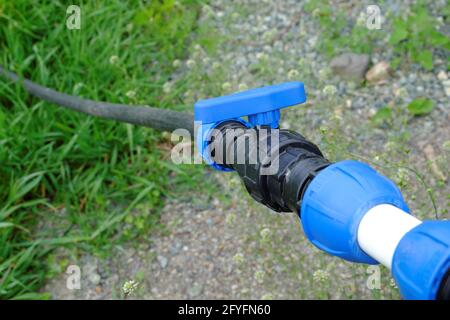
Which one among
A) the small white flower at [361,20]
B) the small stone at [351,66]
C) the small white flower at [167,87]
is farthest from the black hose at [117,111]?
the small white flower at [361,20]

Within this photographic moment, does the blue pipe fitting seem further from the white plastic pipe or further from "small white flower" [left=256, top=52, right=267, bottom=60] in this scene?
"small white flower" [left=256, top=52, right=267, bottom=60]

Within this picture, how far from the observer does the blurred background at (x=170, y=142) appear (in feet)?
6.65

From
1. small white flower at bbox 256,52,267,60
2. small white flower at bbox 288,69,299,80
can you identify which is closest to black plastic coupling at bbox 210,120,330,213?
small white flower at bbox 288,69,299,80

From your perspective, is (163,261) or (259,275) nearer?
(259,275)

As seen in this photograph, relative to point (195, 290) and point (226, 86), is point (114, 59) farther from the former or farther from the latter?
point (195, 290)

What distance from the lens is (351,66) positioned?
2.37 metres

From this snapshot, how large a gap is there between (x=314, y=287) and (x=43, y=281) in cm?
94

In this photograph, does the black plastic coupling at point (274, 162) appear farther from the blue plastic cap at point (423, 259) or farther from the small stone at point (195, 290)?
the small stone at point (195, 290)

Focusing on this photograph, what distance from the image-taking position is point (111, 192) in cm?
233

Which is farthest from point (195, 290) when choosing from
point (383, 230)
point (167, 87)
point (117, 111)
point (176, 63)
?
Result: point (383, 230)

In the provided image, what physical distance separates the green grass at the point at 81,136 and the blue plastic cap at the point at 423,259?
1.48m

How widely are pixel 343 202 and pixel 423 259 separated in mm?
163
